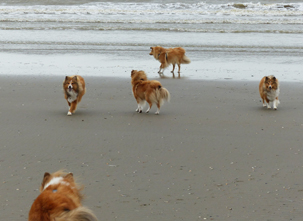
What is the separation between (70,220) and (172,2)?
40.0 m

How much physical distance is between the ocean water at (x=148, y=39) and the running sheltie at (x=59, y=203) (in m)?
8.89

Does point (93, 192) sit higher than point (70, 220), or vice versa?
point (70, 220)

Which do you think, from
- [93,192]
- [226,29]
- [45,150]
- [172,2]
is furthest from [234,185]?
[172,2]

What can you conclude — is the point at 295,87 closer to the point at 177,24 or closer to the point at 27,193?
the point at 27,193

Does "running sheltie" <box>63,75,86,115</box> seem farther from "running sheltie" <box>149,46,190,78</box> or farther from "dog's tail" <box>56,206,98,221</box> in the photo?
"running sheltie" <box>149,46,190,78</box>

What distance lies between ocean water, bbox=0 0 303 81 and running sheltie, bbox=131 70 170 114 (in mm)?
3418

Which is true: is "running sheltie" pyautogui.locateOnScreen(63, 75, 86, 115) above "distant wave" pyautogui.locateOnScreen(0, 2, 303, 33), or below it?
below

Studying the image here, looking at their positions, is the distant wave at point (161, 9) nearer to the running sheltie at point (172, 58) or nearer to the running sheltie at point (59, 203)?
the running sheltie at point (172, 58)

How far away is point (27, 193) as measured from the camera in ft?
14.5

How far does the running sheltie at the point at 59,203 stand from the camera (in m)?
2.71

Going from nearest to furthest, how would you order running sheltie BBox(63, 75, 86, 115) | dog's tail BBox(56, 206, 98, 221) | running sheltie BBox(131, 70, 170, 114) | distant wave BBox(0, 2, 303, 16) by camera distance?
dog's tail BBox(56, 206, 98, 221), running sheltie BBox(63, 75, 86, 115), running sheltie BBox(131, 70, 170, 114), distant wave BBox(0, 2, 303, 16)

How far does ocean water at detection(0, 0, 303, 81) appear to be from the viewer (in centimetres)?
1342

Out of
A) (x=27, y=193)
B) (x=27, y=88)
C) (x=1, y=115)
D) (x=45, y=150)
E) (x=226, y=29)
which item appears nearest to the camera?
(x=27, y=193)

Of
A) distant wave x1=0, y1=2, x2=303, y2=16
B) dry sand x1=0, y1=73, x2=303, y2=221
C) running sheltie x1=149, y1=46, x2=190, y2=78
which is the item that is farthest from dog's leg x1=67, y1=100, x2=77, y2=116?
distant wave x1=0, y1=2, x2=303, y2=16
